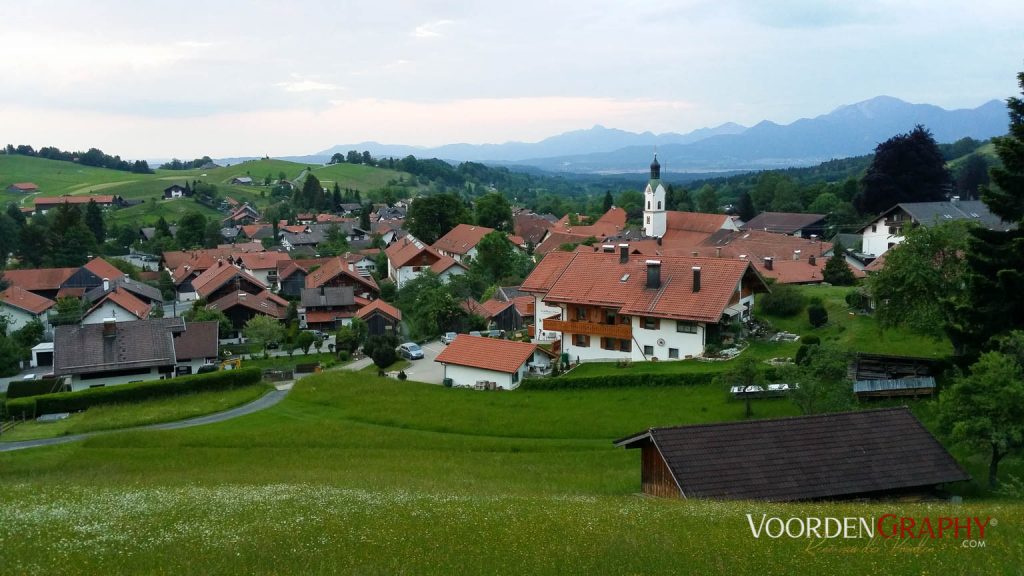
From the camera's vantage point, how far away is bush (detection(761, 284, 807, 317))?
142 feet

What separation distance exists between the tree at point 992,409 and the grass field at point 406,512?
7.31 feet

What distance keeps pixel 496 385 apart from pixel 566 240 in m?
60.7

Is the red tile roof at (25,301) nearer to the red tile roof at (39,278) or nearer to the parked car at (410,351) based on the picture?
the red tile roof at (39,278)

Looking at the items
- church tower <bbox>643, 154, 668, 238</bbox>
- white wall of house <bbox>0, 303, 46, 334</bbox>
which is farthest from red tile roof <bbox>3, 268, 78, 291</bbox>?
church tower <bbox>643, 154, 668, 238</bbox>

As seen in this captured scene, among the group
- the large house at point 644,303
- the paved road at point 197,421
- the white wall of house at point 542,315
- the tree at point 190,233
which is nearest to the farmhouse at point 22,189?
the tree at point 190,233

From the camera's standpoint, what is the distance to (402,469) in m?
26.0

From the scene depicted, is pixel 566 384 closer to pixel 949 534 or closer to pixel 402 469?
pixel 402 469

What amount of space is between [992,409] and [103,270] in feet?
299

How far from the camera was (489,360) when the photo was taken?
41438 mm

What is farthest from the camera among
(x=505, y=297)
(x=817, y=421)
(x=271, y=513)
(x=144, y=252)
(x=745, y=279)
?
(x=144, y=252)

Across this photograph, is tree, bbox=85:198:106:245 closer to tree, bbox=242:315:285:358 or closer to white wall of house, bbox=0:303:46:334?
white wall of house, bbox=0:303:46:334

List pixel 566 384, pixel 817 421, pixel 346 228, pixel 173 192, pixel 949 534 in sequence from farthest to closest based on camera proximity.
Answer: pixel 173 192
pixel 346 228
pixel 566 384
pixel 817 421
pixel 949 534

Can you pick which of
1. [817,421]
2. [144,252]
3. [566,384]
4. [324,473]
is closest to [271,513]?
[324,473]

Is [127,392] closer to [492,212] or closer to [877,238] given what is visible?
[877,238]
